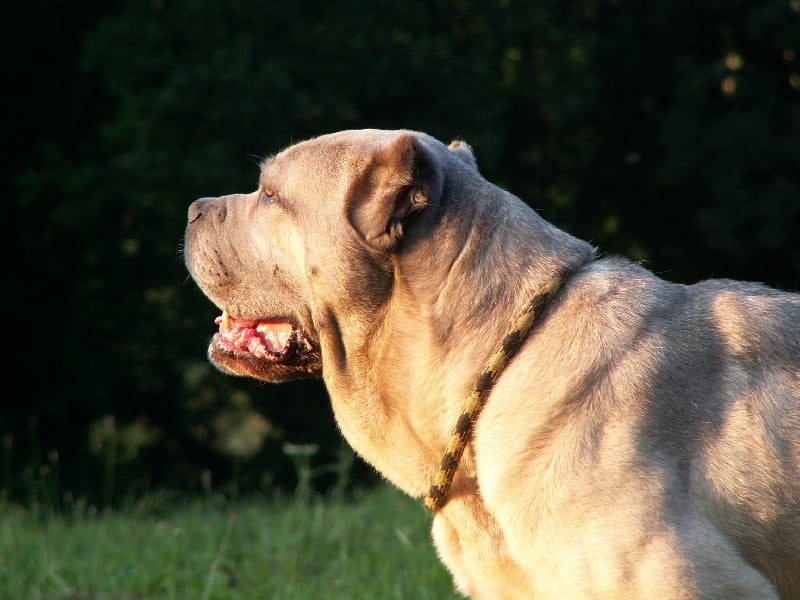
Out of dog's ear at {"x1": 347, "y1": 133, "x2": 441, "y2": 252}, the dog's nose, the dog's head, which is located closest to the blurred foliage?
the dog's nose

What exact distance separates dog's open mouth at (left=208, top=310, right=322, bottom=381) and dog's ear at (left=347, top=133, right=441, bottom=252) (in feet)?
1.89

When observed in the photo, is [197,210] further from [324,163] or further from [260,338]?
[324,163]

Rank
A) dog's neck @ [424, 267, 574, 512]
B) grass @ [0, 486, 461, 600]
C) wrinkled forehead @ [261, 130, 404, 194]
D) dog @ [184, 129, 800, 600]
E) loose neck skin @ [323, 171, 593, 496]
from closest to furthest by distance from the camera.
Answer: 1. dog @ [184, 129, 800, 600]
2. dog's neck @ [424, 267, 574, 512]
3. loose neck skin @ [323, 171, 593, 496]
4. wrinkled forehead @ [261, 130, 404, 194]
5. grass @ [0, 486, 461, 600]

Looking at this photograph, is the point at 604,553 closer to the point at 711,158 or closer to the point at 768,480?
the point at 768,480

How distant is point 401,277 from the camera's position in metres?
3.66

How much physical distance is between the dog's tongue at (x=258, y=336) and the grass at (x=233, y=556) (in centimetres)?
143

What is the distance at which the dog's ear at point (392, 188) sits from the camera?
3.54 metres

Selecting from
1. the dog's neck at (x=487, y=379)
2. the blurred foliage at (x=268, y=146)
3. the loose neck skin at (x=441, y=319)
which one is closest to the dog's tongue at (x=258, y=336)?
the loose neck skin at (x=441, y=319)

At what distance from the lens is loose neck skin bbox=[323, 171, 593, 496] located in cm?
353

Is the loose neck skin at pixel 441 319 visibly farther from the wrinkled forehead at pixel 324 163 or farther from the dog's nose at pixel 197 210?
the dog's nose at pixel 197 210

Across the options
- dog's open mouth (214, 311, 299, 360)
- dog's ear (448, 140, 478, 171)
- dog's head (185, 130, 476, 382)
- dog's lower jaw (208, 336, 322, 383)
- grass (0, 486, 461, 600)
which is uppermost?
dog's ear (448, 140, 478, 171)

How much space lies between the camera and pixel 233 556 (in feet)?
18.8

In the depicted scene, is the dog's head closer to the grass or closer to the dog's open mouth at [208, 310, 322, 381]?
the dog's open mouth at [208, 310, 322, 381]

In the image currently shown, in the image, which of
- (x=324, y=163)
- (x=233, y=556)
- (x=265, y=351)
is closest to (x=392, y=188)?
(x=324, y=163)
